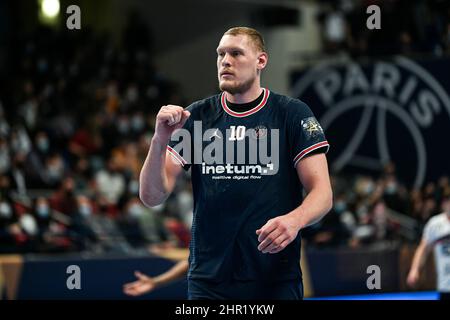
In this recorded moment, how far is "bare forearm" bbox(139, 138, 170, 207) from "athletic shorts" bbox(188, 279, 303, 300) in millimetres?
545

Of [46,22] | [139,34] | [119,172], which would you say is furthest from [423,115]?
[46,22]

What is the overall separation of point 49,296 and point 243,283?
983 centimetres

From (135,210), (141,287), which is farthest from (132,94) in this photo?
(141,287)

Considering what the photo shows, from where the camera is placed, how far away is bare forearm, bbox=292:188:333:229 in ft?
15.7

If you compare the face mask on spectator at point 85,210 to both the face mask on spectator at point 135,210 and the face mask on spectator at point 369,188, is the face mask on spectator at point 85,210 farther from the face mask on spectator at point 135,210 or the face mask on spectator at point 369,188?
the face mask on spectator at point 369,188

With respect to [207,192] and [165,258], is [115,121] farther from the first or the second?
[207,192]


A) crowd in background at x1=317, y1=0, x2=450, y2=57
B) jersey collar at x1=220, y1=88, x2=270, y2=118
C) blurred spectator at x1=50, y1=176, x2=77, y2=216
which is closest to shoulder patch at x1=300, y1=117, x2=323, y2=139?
jersey collar at x1=220, y1=88, x2=270, y2=118

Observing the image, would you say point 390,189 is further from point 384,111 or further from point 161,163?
point 161,163

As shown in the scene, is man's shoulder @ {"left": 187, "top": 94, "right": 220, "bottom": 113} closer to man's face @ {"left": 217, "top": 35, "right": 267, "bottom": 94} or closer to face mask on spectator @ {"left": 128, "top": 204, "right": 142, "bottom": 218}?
man's face @ {"left": 217, "top": 35, "right": 267, "bottom": 94}

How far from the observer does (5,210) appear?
15.7 meters

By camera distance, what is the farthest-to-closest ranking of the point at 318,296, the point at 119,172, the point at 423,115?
the point at 423,115 < the point at 119,172 < the point at 318,296

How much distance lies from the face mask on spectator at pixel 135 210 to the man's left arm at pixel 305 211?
40.8 feet

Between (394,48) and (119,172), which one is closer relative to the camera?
(119,172)

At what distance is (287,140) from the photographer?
5.28 meters
